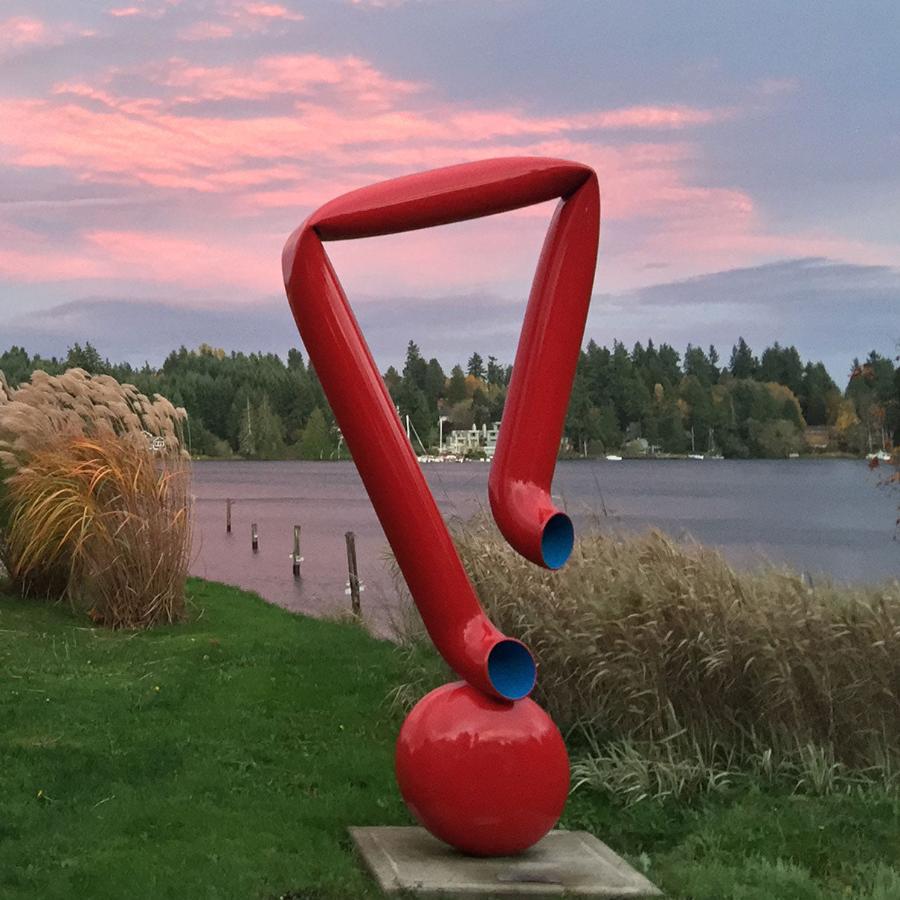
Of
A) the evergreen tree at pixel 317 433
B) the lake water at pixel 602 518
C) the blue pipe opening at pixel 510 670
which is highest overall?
the evergreen tree at pixel 317 433

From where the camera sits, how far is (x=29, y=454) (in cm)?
1249

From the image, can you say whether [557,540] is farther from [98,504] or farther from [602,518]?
[98,504]

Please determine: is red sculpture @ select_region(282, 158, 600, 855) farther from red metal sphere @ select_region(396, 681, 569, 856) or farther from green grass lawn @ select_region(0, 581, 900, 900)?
green grass lawn @ select_region(0, 581, 900, 900)

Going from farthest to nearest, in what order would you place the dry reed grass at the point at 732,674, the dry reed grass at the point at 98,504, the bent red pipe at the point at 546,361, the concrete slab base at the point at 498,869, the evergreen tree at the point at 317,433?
the evergreen tree at the point at 317,433, the dry reed grass at the point at 98,504, the dry reed grass at the point at 732,674, the bent red pipe at the point at 546,361, the concrete slab base at the point at 498,869

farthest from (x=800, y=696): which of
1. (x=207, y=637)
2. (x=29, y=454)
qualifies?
(x=29, y=454)

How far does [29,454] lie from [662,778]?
7973 mm

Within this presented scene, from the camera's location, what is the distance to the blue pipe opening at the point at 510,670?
526 cm

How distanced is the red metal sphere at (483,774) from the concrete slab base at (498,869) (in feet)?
0.35

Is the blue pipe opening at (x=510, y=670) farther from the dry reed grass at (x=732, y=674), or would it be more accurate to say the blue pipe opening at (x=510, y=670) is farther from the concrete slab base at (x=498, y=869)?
the dry reed grass at (x=732, y=674)

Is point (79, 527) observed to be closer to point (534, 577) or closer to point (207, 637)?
point (207, 637)

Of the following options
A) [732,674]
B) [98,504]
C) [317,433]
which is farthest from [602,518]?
[317,433]

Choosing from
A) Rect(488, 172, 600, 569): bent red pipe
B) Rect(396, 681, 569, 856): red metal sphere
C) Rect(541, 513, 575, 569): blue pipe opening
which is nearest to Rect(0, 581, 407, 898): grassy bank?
Rect(396, 681, 569, 856): red metal sphere

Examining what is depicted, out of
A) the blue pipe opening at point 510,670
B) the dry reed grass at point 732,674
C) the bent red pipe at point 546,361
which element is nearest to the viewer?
the bent red pipe at point 546,361

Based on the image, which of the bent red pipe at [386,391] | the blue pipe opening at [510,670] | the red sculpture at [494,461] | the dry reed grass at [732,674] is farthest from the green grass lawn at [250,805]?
the bent red pipe at [386,391]
